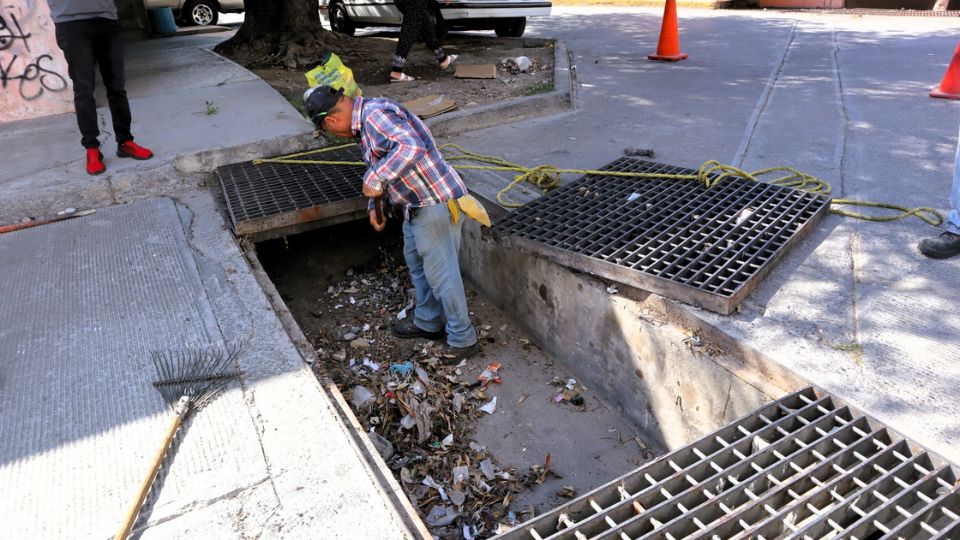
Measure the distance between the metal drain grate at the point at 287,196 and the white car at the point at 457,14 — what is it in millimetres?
4572

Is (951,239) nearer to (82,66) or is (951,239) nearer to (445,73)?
(82,66)

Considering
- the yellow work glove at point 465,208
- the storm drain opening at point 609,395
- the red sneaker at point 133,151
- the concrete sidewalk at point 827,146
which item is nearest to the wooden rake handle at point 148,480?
the storm drain opening at point 609,395

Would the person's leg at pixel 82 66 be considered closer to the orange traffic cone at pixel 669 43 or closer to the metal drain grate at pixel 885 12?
the orange traffic cone at pixel 669 43

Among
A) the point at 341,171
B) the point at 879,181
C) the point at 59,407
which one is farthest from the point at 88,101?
the point at 879,181

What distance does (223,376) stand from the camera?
268cm

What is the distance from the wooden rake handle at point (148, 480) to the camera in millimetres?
1979

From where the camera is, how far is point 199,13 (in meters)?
15.3

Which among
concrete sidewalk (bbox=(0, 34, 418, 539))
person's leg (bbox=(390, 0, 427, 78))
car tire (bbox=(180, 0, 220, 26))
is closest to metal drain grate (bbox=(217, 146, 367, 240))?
concrete sidewalk (bbox=(0, 34, 418, 539))

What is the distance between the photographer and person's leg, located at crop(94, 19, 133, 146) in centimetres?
445

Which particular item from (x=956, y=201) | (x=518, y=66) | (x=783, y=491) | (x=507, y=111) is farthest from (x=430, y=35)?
(x=783, y=491)

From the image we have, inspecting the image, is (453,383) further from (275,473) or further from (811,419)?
(811,419)

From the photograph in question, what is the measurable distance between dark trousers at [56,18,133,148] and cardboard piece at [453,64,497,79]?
3651mm

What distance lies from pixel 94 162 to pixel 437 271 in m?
2.74

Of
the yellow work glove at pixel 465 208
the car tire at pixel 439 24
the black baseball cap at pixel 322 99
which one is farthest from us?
the car tire at pixel 439 24
